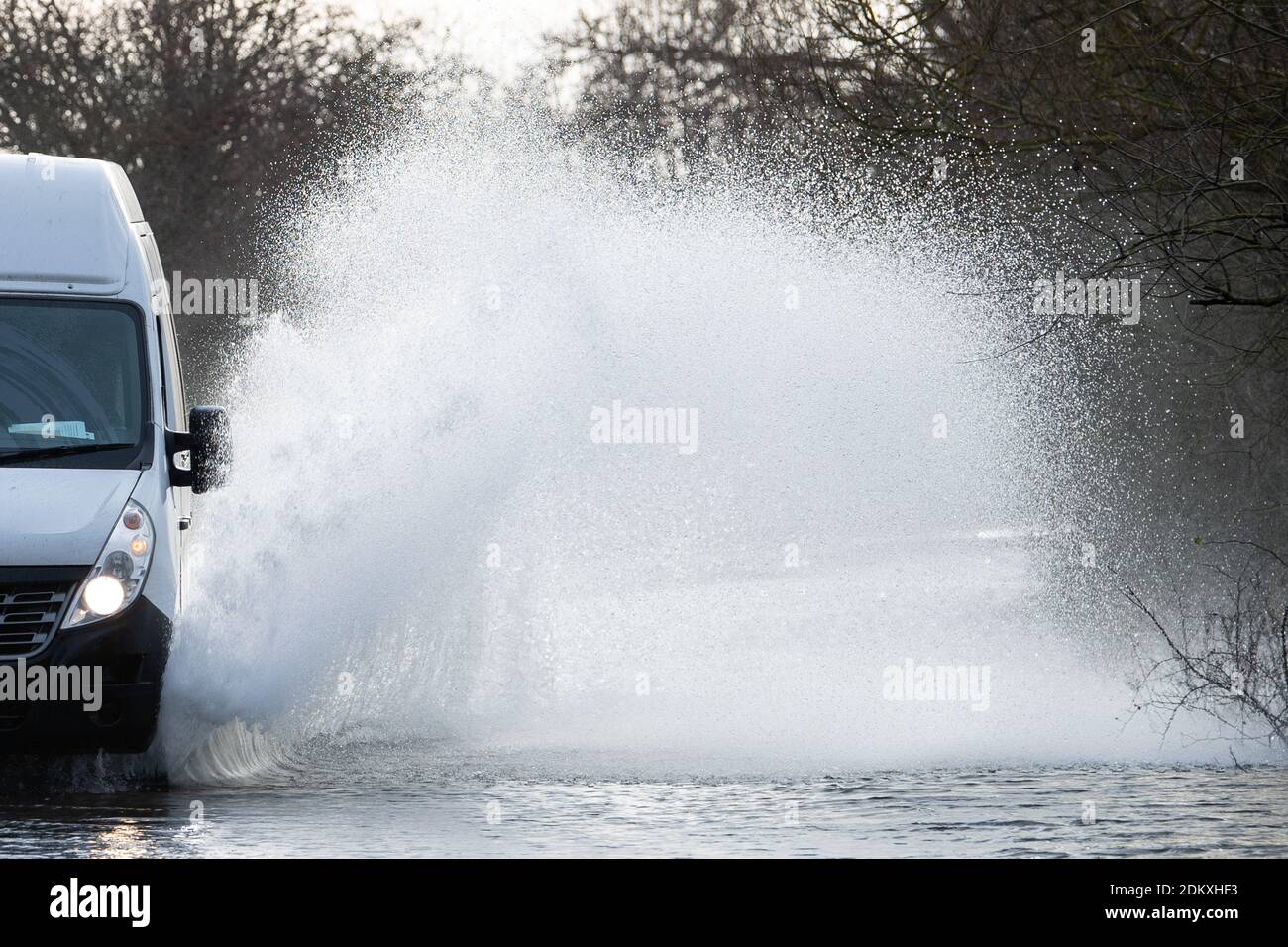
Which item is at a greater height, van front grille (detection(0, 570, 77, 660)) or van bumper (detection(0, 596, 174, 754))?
van front grille (detection(0, 570, 77, 660))

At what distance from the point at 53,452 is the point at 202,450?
668 mm

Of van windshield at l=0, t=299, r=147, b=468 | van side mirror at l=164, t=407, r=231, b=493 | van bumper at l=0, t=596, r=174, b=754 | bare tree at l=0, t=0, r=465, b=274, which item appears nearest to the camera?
van bumper at l=0, t=596, r=174, b=754

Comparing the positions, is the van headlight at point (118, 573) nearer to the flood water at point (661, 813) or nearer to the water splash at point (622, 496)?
the water splash at point (622, 496)

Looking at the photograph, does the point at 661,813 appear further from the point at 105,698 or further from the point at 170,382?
A: the point at 170,382

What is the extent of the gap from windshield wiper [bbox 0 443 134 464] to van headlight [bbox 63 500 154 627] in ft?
1.36

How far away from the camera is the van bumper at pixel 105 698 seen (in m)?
7.84

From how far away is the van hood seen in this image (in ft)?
25.8

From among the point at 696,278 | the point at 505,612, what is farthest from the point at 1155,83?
the point at 505,612

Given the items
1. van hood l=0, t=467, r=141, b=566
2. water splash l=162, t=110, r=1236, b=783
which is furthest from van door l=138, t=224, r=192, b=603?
van hood l=0, t=467, r=141, b=566

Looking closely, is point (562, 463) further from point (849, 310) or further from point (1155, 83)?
point (1155, 83)

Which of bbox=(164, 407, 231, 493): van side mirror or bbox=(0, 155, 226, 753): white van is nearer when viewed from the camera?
bbox=(0, 155, 226, 753): white van

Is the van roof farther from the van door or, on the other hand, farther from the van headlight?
the van headlight

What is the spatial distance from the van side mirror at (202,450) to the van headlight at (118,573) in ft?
1.64

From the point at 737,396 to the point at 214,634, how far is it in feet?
19.0
